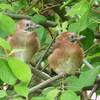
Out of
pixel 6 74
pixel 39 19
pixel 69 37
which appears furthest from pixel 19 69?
pixel 39 19

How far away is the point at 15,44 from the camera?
5.56 feet

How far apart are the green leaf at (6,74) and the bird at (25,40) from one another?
405 mm

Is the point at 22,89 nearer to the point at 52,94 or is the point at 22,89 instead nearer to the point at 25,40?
the point at 52,94

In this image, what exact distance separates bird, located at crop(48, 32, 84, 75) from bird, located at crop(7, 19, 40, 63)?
0.42ft

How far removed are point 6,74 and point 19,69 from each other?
0.05 m

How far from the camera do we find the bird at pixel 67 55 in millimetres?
1583

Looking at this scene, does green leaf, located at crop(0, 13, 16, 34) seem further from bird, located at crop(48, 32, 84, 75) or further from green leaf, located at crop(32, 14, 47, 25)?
green leaf, located at crop(32, 14, 47, 25)

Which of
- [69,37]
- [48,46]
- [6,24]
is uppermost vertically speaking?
[6,24]

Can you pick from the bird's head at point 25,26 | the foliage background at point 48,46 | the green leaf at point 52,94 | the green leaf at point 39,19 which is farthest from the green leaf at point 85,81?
the green leaf at point 39,19

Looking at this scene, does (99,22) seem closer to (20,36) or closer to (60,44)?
(60,44)

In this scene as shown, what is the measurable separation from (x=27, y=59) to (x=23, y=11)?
0.54 metres

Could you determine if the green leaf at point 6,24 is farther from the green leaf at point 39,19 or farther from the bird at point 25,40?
the green leaf at point 39,19

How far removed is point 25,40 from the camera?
173 cm

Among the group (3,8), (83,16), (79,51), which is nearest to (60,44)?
(79,51)
